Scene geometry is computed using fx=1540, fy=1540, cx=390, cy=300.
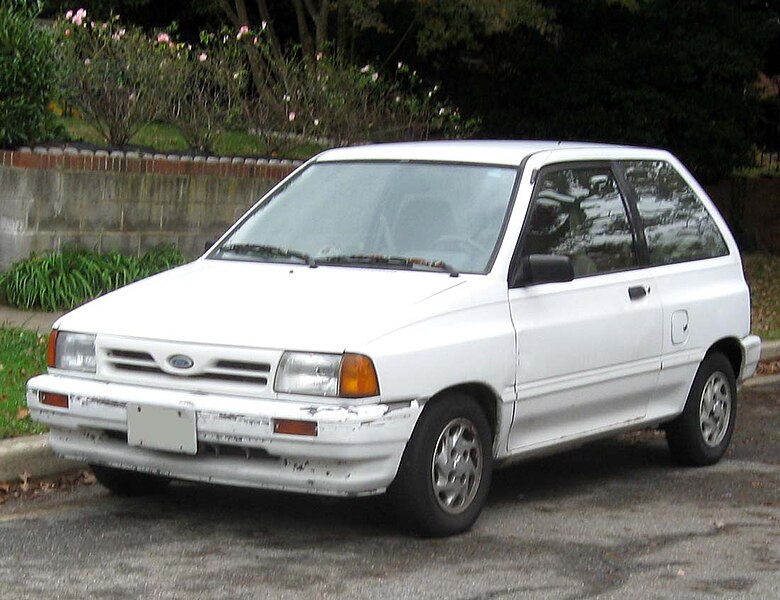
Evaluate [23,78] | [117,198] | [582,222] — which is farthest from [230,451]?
[23,78]

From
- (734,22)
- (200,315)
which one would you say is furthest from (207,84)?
(734,22)

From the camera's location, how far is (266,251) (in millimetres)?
7172

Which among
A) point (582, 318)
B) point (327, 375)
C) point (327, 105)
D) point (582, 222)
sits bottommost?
point (327, 375)

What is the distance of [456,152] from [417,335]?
1.52 m

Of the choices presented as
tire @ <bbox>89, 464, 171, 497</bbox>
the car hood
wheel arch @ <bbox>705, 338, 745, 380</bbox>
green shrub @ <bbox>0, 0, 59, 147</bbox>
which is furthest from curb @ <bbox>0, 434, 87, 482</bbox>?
green shrub @ <bbox>0, 0, 59, 147</bbox>

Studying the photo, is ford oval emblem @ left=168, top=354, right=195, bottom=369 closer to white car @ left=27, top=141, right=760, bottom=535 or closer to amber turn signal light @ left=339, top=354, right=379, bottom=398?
white car @ left=27, top=141, right=760, bottom=535

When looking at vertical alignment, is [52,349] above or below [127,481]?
above

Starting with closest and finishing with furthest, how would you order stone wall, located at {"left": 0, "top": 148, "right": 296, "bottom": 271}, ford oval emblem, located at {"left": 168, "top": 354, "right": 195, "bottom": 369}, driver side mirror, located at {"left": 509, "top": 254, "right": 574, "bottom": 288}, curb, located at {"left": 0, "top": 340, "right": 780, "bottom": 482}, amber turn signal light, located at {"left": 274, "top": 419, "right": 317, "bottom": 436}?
amber turn signal light, located at {"left": 274, "top": 419, "right": 317, "bottom": 436} < ford oval emblem, located at {"left": 168, "top": 354, "right": 195, "bottom": 369} < driver side mirror, located at {"left": 509, "top": 254, "right": 574, "bottom": 288} < curb, located at {"left": 0, "top": 340, "right": 780, "bottom": 482} < stone wall, located at {"left": 0, "top": 148, "right": 296, "bottom": 271}

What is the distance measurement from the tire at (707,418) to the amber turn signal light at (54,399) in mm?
3299

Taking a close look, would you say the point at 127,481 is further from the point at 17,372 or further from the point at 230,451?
the point at 17,372

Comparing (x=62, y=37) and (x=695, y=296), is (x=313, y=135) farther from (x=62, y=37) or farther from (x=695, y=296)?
(x=695, y=296)

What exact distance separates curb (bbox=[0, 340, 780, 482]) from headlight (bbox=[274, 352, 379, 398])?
1869 mm

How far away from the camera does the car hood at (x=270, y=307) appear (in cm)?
600

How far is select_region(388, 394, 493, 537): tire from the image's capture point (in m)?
6.10
